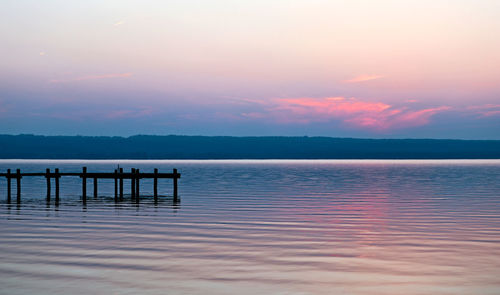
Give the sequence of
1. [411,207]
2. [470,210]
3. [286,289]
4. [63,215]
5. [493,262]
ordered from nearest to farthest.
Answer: [286,289], [493,262], [63,215], [470,210], [411,207]

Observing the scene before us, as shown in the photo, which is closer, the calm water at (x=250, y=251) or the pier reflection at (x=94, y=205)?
the calm water at (x=250, y=251)

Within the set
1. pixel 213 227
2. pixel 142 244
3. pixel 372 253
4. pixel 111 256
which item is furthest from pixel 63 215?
pixel 372 253

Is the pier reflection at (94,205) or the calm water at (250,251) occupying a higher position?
the calm water at (250,251)

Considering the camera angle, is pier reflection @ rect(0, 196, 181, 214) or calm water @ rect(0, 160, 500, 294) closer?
calm water @ rect(0, 160, 500, 294)

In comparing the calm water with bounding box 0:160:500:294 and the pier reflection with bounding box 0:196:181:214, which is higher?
the calm water with bounding box 0:160:500:294

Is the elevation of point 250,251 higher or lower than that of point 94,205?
higher

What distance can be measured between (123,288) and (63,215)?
19.7 m

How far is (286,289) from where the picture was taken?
48.6ft

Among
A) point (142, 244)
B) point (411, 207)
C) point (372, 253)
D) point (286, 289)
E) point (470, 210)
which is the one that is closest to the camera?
point (286, 289)

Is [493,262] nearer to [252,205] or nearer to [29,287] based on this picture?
[29,287]

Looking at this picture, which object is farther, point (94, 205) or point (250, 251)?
point (94, 205)

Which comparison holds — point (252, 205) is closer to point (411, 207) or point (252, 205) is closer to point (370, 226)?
point (411, 207)

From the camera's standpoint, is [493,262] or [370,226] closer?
[493,262]

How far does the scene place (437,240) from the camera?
76.0ft
